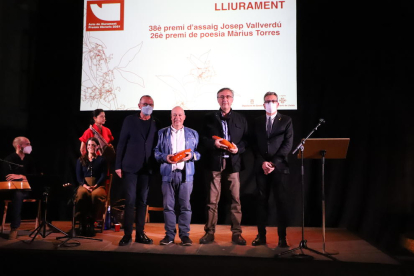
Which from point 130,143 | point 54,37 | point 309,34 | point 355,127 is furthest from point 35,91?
point 355,127

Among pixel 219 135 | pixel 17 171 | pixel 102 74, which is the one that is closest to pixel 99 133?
pixel 102 74

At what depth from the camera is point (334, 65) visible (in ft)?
18.4

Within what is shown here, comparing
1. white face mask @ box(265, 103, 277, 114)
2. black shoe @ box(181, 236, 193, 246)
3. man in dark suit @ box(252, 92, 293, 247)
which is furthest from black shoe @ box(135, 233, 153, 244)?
white face mask @ box(265, 103, 277, 114)

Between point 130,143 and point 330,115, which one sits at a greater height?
point 330,115

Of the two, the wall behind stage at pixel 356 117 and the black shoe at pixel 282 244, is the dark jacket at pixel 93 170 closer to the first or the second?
the wall behind stage at pixel 356 117

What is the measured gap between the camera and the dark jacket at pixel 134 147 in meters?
4.19

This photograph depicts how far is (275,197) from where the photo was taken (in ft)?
13.6

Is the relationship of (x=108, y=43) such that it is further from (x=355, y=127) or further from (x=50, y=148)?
(x=355, y=127)

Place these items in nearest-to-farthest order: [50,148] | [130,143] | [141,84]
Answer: [130,143] < [141,84] < [50,148]

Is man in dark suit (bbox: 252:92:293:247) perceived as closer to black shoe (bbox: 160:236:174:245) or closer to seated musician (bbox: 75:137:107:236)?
black shoe (bbox: 160:236:174:245)

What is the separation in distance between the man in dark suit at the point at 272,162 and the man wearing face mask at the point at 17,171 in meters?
3.03

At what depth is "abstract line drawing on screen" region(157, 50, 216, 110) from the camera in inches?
224

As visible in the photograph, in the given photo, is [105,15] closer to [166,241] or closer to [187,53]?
[187,53]

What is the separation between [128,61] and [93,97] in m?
0.82
